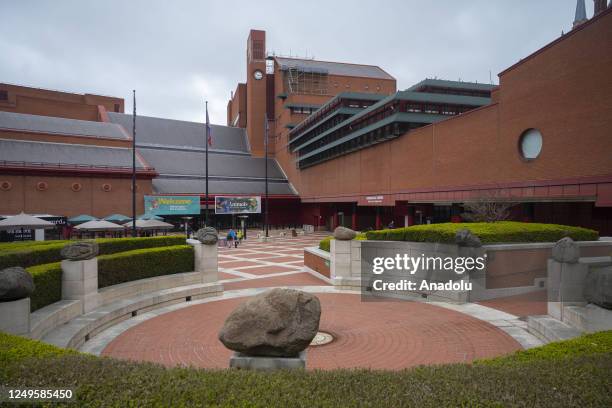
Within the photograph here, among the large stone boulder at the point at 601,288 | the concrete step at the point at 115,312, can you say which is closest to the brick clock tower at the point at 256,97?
the concrete step at the point at 115,312


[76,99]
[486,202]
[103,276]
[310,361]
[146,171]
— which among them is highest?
[76,99]

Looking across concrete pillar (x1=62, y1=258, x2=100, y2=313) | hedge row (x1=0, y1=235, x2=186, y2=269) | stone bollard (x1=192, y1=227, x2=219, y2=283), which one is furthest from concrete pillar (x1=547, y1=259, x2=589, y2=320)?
hedge row (x1=0, y1=235, x2=186, y2=269)

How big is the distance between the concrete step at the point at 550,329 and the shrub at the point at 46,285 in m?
11.9

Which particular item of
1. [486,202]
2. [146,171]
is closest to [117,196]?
[146,171]

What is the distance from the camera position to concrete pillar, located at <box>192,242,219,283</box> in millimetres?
15109

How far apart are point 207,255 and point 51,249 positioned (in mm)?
5247

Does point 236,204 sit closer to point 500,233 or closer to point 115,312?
point 115,312

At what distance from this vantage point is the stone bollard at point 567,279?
10195 mm

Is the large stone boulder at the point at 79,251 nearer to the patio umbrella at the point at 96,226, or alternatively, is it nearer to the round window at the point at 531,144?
the patio umbrella at the point at 96,226

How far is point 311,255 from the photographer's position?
19.4 m

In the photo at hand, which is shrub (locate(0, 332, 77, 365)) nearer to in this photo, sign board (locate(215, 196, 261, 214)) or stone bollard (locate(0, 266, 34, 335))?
stone bollard (locate(0, 266, 34, 335))

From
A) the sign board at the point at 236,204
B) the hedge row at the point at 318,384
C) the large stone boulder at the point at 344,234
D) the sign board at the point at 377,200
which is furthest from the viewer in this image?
the sign board at the point at 236,204

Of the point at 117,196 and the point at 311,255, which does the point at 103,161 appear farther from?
the point at 311,255

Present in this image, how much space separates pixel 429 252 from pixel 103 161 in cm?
4503
